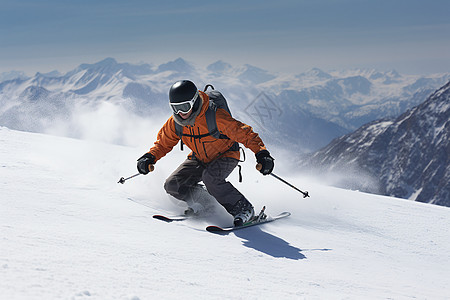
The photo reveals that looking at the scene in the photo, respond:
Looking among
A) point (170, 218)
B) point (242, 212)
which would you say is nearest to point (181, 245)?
point (170, 218)

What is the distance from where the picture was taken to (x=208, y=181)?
17.6 ft

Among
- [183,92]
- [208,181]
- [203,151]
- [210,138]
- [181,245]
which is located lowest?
[181,245]

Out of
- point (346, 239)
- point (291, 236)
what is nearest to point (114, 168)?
point (291, 236)

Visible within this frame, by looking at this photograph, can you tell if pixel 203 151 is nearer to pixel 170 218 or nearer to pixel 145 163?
pixel 145 163

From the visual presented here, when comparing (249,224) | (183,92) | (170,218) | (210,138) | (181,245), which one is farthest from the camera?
(210,138)

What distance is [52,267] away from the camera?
8.09ft

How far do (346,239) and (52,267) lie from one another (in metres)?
4.37

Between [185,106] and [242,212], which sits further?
[242,212]

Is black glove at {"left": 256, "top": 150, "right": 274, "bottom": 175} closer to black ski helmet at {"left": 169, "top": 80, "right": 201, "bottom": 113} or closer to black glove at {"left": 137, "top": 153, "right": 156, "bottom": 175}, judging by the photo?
black ski helmet at {"left": 169, "top": 80, "right": 201, "bottom": 113}

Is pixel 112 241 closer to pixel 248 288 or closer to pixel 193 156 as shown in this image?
pixel 248 288

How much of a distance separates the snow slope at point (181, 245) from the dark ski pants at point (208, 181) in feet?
1.04

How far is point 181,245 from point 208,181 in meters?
1.61

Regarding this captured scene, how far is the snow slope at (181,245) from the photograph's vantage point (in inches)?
100

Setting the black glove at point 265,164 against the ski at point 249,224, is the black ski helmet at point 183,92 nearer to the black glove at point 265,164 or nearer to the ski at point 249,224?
the black glove at point 265,164
